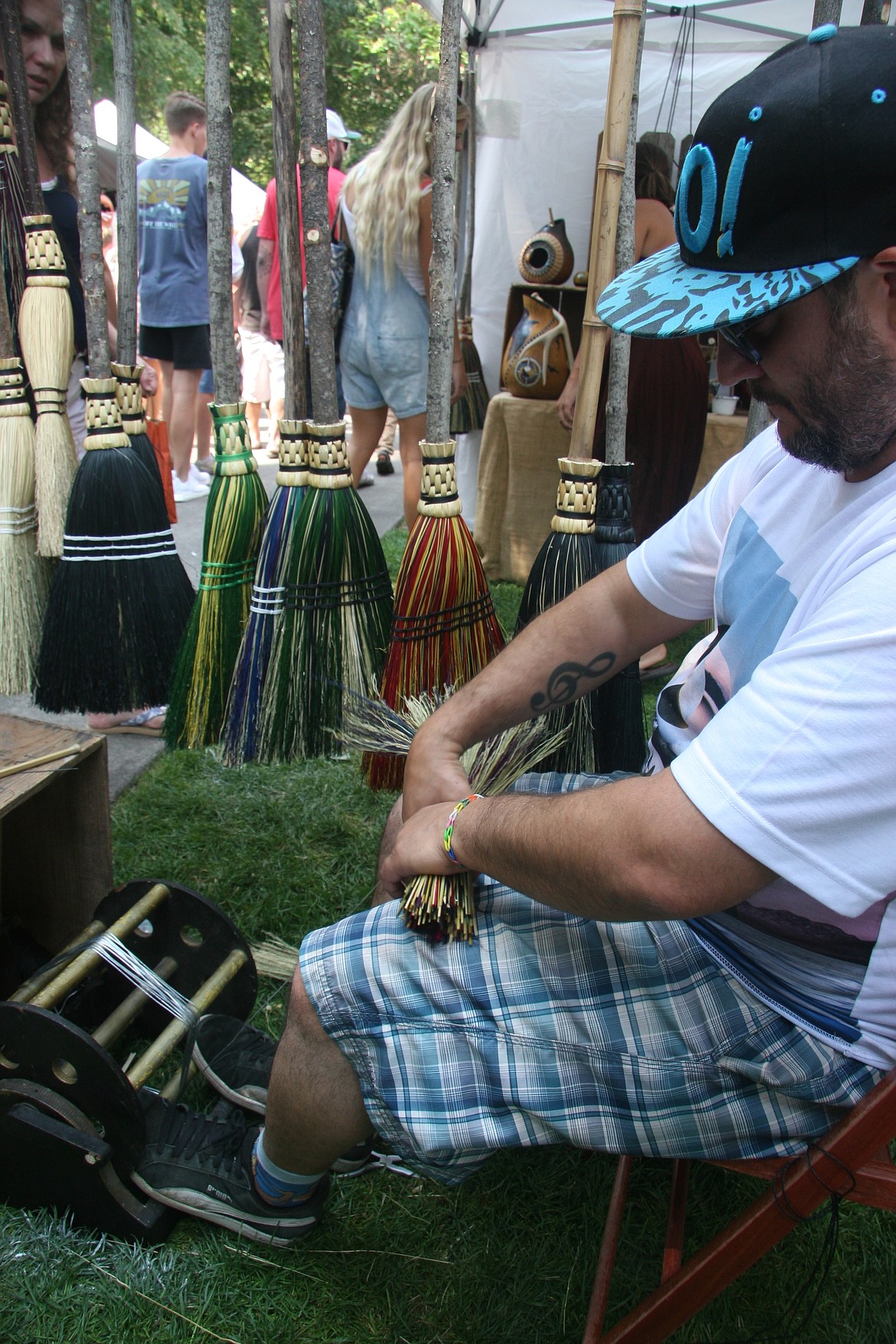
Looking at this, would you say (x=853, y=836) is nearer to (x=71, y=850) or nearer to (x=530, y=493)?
(x=71, y=850)

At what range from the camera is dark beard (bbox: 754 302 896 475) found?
34.6 inches

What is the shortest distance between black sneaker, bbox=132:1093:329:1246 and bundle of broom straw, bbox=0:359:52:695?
1106 millimetres

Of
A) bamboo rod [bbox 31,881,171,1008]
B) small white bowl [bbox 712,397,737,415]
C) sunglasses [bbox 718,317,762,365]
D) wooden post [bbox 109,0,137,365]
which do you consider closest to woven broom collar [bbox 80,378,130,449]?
wooden post [bbox 109,0,137,365]

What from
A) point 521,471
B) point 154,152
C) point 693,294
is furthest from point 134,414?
point 154,152

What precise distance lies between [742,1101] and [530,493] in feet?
11.5

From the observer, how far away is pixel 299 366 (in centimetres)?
189

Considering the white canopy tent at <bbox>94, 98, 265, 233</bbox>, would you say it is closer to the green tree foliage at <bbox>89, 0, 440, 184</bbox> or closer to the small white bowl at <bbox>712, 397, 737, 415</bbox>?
the small white bowl at <bbox>712, 397, 737, 415</bbox>

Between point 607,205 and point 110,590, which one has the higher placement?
point 607,205

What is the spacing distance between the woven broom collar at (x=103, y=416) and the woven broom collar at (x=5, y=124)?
479 mm

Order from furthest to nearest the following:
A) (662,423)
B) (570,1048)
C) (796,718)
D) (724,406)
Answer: (724,406) → (662,423) → (570,1048) → (796,718)

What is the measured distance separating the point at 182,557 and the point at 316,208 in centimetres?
321

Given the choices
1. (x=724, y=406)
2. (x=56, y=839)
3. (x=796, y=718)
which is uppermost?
(x=724, y=406)

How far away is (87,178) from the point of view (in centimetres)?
185

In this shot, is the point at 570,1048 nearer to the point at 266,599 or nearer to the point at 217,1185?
the point at 217,1185
